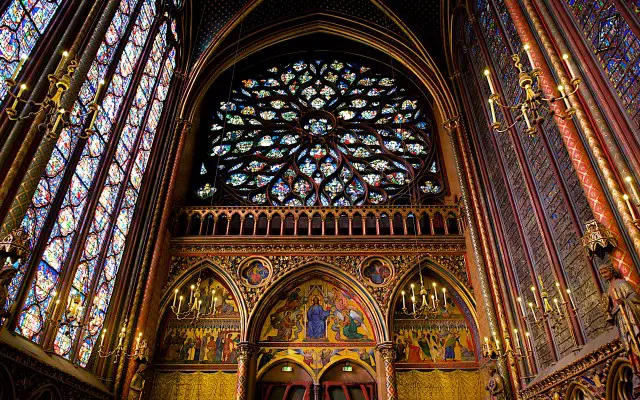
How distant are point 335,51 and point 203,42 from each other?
5122 mm

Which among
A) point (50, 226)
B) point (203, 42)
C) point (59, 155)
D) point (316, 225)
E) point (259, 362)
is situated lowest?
point (259, 362)

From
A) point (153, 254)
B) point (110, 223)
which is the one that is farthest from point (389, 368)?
point (110, 223)

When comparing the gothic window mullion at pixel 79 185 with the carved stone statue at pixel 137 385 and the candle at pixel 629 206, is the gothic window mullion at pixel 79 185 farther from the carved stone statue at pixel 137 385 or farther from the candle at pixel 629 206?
the candle at pixel 629 206

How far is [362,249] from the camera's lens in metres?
12.8

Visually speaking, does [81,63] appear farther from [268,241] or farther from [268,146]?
[268,146]

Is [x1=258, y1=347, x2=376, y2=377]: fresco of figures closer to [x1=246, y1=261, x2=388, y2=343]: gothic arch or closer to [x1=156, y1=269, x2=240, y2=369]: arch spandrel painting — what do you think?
[x1=246, y1=261, x2=388, y2=343]: gothic arch

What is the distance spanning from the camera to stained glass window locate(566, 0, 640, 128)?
6.64 meters

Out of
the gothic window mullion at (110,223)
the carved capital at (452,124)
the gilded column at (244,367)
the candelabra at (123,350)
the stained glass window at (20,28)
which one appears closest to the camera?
the stained glass window at (20,28)

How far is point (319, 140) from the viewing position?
16.0 m

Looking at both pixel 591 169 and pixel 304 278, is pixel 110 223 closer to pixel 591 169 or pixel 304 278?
pixel 304 278

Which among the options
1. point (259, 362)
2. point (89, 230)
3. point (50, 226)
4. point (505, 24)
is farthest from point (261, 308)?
point (505, 24)

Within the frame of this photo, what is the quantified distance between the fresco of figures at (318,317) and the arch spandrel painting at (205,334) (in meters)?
0.88

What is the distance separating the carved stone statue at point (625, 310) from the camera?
5.34m

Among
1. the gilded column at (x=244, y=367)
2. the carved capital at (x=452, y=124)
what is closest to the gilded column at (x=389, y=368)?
the gilded column at (x=244, y=367)
